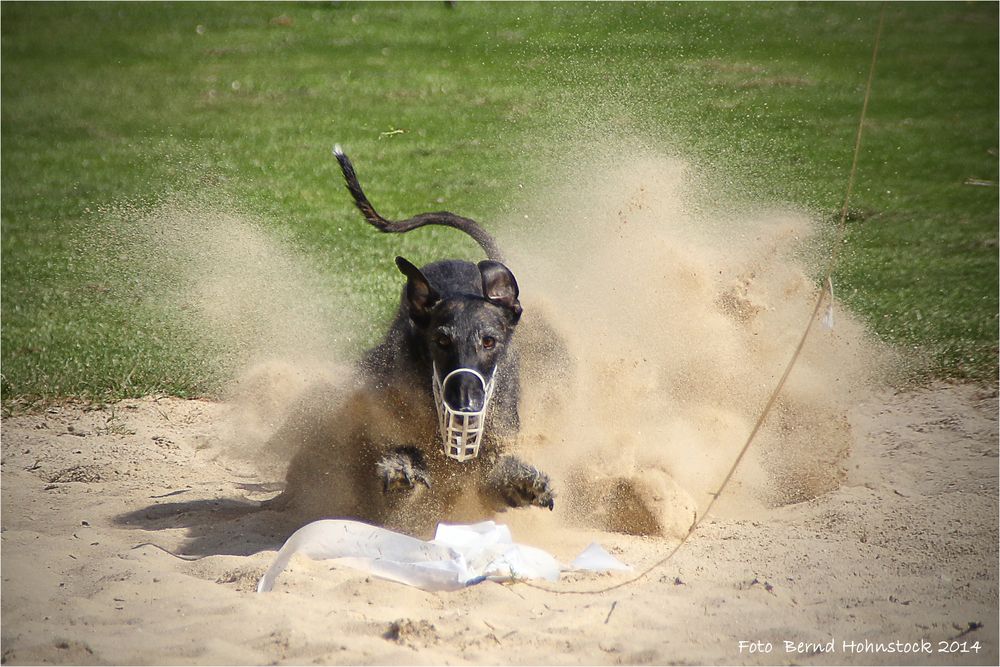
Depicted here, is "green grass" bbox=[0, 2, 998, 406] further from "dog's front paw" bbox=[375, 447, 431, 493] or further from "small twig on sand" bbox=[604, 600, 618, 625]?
"small twig on sand" bbox=[604, 600, 618, 625]

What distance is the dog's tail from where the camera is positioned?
231 inches

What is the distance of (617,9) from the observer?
15492 millimetres

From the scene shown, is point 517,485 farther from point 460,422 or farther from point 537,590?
point 537,590

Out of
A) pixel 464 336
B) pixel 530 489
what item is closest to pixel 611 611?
pixel 530 489

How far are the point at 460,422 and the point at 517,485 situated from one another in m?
0.59

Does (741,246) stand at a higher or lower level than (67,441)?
higher

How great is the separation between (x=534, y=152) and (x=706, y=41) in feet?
15.3

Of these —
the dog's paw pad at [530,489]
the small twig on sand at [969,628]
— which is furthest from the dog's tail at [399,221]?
the small twig on sand at [969,628]

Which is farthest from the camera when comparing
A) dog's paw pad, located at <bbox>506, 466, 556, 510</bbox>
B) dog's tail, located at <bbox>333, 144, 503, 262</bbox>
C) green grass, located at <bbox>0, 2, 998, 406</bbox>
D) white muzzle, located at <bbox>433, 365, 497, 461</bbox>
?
green grass, located at <bbox>0, 2, 998, 406</bbox>

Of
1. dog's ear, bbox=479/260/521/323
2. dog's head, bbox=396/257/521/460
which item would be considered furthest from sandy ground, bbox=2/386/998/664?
dog's ear, bbox=479/260/521/323

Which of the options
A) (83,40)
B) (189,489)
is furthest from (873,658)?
(83,40)

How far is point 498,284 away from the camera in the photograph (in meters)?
5.47

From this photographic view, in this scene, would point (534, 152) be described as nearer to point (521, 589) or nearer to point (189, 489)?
point (189, 489)

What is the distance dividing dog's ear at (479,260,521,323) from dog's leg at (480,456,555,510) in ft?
3.06
